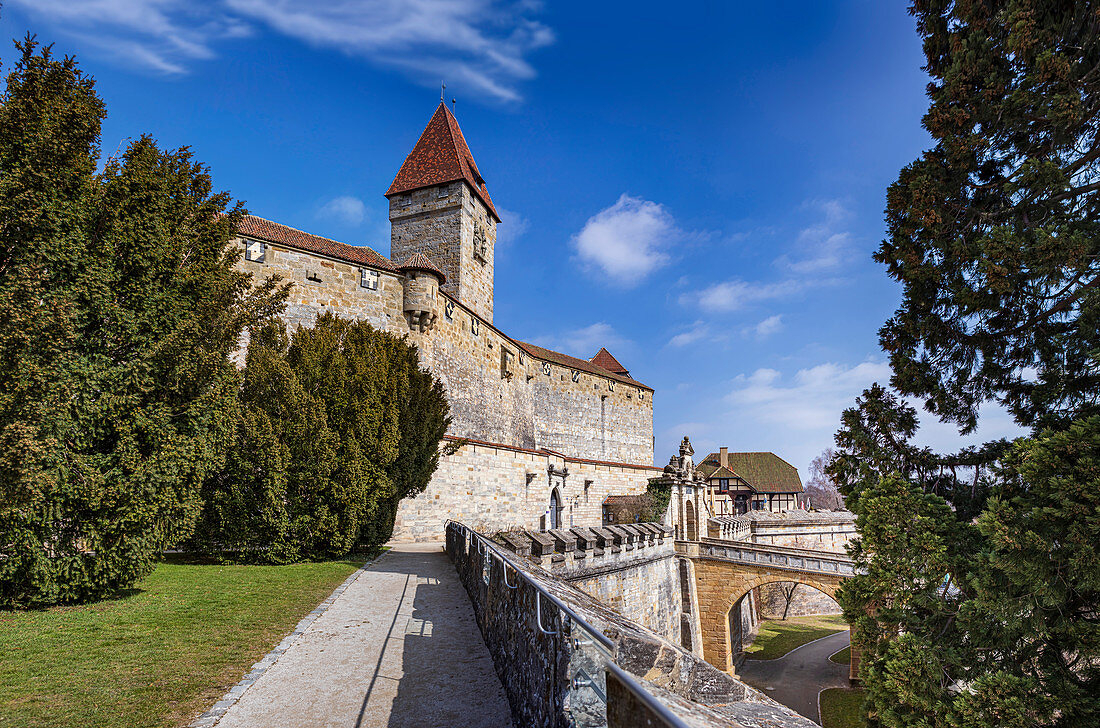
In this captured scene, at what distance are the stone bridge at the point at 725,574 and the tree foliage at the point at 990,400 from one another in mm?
17346

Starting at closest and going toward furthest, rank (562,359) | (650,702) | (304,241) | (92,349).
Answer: (650,702), (92,349), (304,241), (562,359)

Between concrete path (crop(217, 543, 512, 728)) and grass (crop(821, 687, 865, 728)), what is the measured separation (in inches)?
737

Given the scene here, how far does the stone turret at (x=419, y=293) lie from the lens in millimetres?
24469

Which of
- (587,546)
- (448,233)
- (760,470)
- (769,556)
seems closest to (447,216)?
(448,233)

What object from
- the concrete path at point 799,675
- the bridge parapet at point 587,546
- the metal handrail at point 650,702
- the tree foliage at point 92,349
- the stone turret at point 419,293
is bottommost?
the concrete path at point 799,675

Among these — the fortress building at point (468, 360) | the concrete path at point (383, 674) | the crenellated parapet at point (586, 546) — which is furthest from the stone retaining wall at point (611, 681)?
the fortress building at point (468, 360)

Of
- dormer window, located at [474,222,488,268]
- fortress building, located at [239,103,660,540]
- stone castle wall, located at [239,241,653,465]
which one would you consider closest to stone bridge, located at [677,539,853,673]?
fortress building, located at [239,103,660,540]

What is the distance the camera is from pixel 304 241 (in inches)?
945

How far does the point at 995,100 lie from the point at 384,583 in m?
12.8

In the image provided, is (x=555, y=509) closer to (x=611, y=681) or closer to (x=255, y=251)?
(x=255, y=251)

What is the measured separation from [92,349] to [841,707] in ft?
86.4

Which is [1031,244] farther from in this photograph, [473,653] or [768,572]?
[768,572]

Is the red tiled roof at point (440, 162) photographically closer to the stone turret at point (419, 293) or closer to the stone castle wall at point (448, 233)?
the stone castle wall at point (448, 233)

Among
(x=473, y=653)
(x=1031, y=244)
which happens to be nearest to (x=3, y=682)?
(x=473, y=653)
